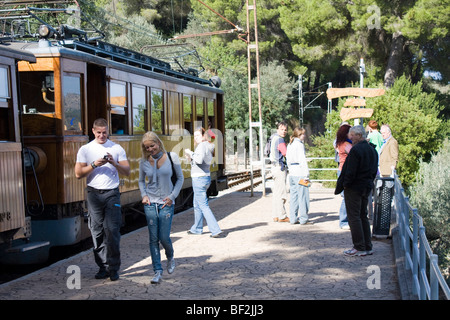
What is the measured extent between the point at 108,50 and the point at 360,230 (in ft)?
18.3

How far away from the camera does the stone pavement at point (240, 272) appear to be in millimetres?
6359

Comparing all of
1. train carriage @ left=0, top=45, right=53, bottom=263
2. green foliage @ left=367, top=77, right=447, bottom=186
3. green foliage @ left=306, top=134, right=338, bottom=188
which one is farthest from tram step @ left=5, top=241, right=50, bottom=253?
green foliage @ left=367, top=77, right=447, bottom=186

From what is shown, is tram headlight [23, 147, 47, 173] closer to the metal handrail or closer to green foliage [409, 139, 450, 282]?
the metal handrail

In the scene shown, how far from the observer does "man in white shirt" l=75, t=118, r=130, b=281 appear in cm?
689

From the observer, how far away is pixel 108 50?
10.7 meters

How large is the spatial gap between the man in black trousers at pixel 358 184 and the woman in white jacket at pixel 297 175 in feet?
8.29

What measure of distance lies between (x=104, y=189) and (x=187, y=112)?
299 inches

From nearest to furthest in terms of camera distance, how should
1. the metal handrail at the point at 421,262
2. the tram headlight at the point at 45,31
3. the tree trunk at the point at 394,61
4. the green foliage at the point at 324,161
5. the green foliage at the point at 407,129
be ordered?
the metal handrail at the point at 421,262, the tram headlight at the point at 45,31, the green foliage at the point at 407,129, the green foliage at the point at 324,161, the tree trunk at the point at 394,61

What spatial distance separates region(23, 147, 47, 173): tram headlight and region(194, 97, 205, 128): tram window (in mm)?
6733

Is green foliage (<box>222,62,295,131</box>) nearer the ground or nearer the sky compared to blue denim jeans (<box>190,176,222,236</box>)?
nearer the sky

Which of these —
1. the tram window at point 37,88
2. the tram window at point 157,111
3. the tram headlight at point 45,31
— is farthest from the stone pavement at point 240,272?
the tram headlight at point 45,31

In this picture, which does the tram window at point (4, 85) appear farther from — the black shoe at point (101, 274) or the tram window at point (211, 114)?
the tram window at point (211, 114)

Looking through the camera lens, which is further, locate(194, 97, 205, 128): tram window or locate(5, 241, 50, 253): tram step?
locate(194, 97, 205, 128): tram window
